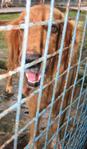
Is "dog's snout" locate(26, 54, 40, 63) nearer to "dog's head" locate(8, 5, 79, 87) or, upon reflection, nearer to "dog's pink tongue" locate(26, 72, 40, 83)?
"dog's head" locate(8, 5, 79, 87)

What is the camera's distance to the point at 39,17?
2277 millimetres

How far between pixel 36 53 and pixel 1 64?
3006 millimetres

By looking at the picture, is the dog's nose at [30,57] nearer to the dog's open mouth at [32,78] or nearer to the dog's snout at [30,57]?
the dog's snout at [30,57]

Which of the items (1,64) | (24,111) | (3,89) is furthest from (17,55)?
(1,64)

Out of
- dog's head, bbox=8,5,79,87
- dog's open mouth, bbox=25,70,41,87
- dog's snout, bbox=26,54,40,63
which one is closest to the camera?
dog's snout, bbox=26,54,40,63

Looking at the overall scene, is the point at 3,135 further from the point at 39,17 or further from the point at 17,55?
the point at 39,17

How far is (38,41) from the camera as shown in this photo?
73.0 inches

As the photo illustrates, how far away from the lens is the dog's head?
1672 mm

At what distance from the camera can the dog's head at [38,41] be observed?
1.67m

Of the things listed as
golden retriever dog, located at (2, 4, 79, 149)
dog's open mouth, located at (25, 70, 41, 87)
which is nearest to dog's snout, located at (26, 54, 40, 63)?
golden retriever dog, located at (2, 4, 79, 149)

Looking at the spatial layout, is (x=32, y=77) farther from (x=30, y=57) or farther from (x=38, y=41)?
(x=30, y=57)

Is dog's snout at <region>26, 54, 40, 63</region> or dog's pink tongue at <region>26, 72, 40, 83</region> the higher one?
dog's snout at <region>26, 54, 40, 63</region>

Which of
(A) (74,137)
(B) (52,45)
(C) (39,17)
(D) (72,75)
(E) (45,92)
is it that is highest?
(C) (39,17)

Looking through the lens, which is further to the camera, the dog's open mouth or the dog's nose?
the dog's open mouth
